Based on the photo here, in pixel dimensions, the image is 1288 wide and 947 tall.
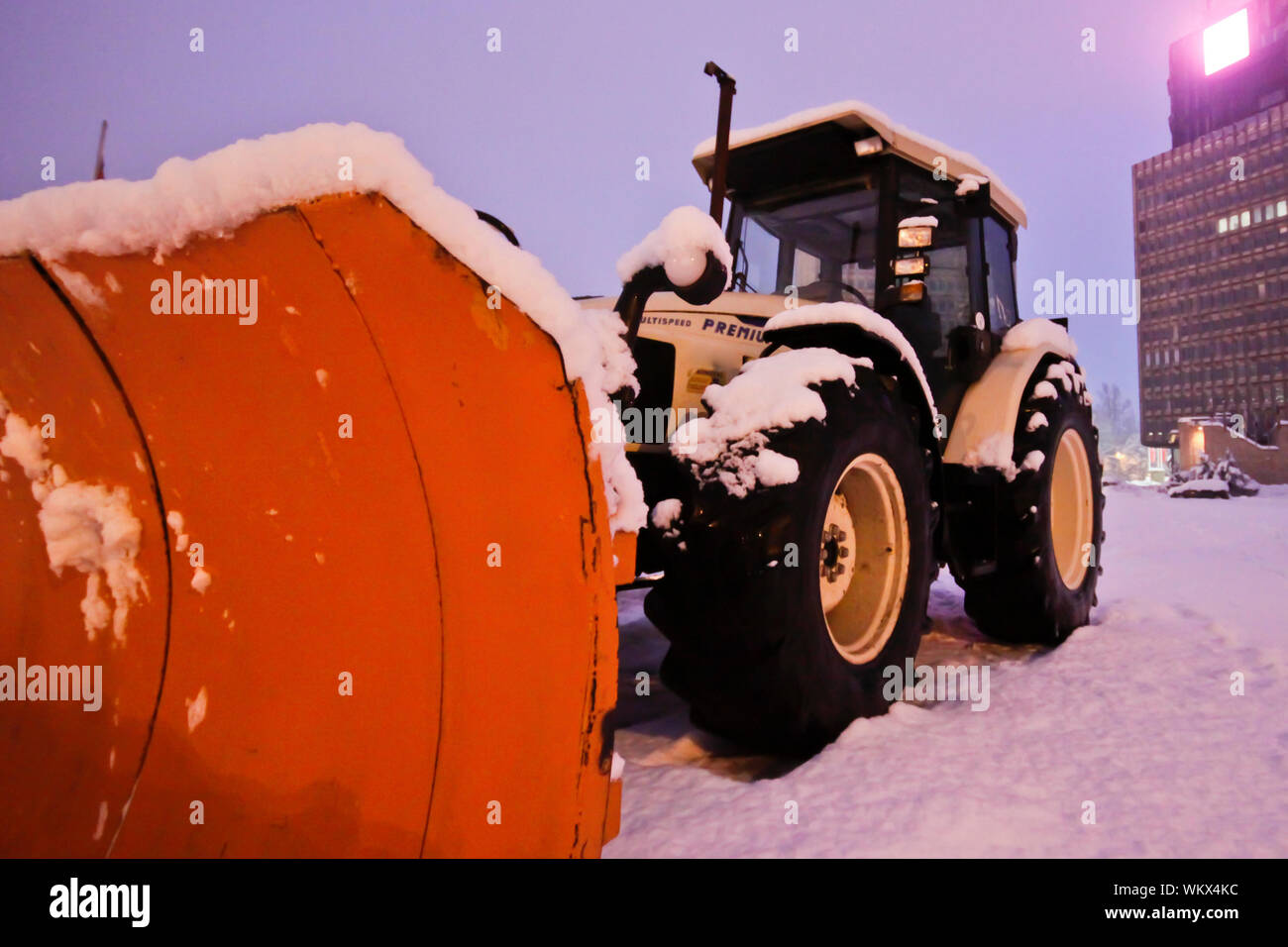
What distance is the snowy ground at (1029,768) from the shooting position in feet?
5.96

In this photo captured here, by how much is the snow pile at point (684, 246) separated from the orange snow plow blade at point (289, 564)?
0.49m

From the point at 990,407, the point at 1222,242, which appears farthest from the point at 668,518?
the point at 1222,242

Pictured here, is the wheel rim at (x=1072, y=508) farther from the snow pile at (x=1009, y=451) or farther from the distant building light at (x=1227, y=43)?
the distant building light at (x=1227, y=43)

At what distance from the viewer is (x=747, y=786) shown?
210 cm

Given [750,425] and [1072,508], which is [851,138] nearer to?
[750,425]

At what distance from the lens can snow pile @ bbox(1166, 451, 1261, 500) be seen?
19.3 m

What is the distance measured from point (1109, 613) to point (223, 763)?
4.55 m

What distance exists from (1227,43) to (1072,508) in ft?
281

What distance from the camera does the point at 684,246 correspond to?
171 centimetres

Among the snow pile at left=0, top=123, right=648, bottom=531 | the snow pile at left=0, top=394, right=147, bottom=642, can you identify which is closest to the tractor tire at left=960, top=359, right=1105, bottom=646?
the snow pile at left=0, top=123, right=648, bottom=531

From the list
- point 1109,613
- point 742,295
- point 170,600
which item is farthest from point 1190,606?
point 170,600

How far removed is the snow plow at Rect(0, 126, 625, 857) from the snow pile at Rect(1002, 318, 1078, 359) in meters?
3.70

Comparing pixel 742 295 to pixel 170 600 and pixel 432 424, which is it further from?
pixel 170 600

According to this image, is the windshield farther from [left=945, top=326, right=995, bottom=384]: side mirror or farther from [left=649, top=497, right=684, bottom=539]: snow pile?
[left=649, top=497, right=684, bottom=539]: snow pile
